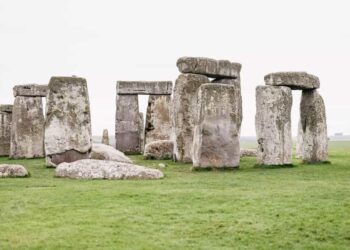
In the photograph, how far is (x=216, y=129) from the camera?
1605cm

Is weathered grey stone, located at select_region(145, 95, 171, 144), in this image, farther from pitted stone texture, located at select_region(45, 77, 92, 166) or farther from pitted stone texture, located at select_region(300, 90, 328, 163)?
pitted stone texture, located at select_region(45, 77, 92, 166)

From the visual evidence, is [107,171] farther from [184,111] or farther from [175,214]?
[184,111]

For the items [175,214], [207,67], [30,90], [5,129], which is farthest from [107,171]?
[5,129]

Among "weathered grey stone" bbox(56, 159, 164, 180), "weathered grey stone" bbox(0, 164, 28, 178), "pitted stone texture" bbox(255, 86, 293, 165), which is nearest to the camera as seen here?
"weathered grey stone" bbox(56, 159, 164, 180)

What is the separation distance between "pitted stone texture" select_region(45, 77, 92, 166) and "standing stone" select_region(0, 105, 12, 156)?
8.42m

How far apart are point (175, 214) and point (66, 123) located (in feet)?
29.2

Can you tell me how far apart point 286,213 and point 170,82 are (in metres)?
18.9

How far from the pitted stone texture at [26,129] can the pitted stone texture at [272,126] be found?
9.54 meters

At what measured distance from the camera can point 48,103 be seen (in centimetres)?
1736

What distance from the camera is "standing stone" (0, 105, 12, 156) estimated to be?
82.4ft

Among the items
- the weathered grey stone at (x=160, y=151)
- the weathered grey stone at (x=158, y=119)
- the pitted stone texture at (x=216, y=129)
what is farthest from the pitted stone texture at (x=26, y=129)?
the pitted stone texture at (x=216, y=129)

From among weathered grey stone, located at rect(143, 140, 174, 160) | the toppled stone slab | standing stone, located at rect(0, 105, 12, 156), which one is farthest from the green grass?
standing stone, located at rect(0, 105, 12, 156)

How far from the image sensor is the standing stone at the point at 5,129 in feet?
82.4

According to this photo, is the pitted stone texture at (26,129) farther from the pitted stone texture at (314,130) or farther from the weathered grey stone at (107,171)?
the pitted stone texture at (314,130)
